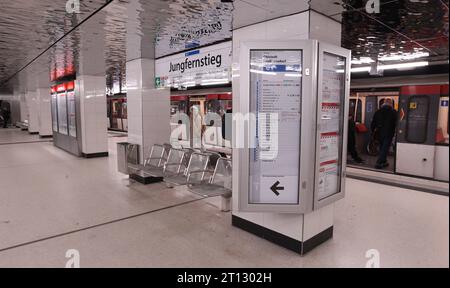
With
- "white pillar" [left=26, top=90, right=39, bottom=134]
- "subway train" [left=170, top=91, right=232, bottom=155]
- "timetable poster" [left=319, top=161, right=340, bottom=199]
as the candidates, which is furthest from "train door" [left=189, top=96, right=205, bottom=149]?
"white pillar" [left=26, top=90, right=39, bottom=134]

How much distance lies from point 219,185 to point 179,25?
218cm

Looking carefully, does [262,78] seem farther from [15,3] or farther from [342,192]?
[15,3]

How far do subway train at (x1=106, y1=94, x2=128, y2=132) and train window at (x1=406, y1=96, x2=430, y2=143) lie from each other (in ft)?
45.6

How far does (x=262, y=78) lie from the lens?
9.53 feet

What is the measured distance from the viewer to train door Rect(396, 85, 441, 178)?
5664 mm

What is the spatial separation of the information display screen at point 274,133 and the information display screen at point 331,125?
0.30 m

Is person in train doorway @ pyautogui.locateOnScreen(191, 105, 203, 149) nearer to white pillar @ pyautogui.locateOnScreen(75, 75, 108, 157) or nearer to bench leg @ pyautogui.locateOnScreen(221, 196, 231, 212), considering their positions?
white pillar @ pyautogui.locateOnScreen(75, 75, 108, 157)

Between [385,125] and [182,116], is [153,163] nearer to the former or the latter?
[385,125]

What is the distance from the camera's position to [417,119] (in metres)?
5.91

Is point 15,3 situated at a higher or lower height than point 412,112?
higher

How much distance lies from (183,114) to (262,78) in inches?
349

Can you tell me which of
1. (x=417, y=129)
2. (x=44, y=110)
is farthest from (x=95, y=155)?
(x=417, y=129)

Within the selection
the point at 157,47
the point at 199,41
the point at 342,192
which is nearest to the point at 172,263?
the point at 342,192

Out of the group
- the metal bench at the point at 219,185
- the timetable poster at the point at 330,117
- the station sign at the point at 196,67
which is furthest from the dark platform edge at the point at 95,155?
the timetable poster at the point at 330,117
